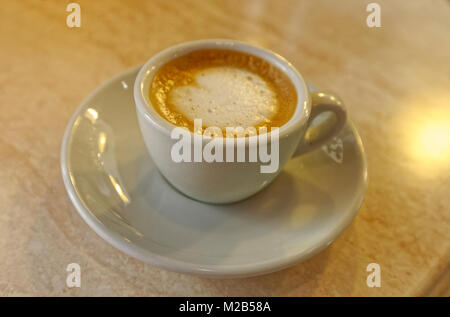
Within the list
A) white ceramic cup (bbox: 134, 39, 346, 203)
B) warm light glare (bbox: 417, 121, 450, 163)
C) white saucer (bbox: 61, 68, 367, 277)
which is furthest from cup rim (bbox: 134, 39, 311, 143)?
warm light glare (bbox: 417, 121, 450, 163)

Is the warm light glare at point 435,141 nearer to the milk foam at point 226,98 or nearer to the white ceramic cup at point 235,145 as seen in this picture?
the white ceramic cup at point 235,145

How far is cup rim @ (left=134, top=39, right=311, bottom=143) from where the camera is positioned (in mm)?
619

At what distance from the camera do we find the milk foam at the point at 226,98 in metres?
0.69

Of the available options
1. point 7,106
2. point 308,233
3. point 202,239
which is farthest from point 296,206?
point 7,106

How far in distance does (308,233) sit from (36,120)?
0.58 metres

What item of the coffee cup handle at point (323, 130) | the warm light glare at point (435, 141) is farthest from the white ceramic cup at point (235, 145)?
the warm light glare at point (435, 141)

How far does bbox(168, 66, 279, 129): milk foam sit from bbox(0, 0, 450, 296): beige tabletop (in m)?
0.25

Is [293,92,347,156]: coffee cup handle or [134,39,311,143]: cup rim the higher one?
[134,39,311,143]: cup rim

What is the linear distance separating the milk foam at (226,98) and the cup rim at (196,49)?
0.04 m

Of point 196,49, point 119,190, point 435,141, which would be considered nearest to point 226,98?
point 196,49

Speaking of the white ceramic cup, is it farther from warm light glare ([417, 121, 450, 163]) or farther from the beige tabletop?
warm light glare ([417, 121, 450, 163])

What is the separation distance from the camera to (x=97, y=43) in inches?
41.9
